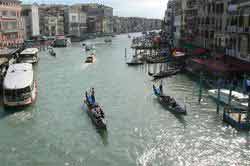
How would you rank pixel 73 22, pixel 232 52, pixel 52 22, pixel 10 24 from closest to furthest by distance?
pixel 232 52
pixel 10 24
pixel 52 22
pixel 73 22

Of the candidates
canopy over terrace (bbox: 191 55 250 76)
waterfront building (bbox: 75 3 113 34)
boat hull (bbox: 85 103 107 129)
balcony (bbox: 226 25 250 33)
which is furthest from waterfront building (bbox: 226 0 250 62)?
waterfront building (bbox: 75 3 113 34)

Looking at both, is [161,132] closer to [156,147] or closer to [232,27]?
[156,147]

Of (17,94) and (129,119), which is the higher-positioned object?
(17,94)

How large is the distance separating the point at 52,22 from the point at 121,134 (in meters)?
103

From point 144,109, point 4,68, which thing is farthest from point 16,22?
point 144,109

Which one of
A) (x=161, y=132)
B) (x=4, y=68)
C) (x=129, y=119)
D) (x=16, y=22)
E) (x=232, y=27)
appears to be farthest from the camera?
(x=16, y=22)

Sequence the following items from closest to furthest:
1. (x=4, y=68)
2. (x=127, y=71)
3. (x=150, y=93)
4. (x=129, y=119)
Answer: (x=129, y=119) < (x=150, y=93) < (x=4, y=68) < (x=127, y=71)

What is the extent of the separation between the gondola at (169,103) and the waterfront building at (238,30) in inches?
439

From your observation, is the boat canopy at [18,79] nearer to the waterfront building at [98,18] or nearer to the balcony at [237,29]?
the balcony at [237,29]

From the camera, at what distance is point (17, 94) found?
2727 cm

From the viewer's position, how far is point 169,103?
28125 millimetres

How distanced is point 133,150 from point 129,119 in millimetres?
5722

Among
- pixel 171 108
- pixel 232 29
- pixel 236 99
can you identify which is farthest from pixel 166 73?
pixel 171 108

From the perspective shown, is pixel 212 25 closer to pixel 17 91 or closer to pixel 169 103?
pixel 169 103
